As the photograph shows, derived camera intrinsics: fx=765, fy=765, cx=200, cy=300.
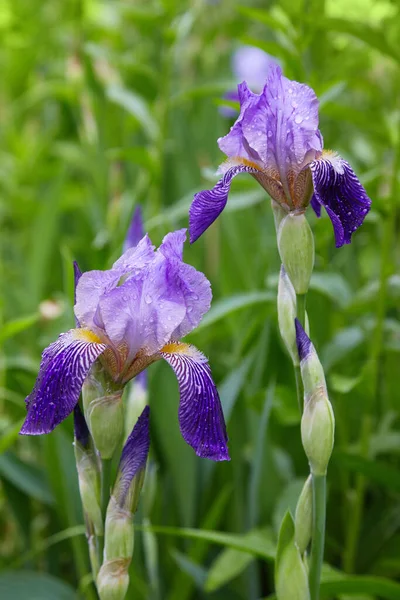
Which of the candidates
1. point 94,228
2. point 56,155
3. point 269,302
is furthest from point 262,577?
point 56,155

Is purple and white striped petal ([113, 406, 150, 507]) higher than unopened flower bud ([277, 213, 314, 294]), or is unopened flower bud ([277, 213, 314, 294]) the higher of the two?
unopened flower bud ([277, 213, 314, 294])

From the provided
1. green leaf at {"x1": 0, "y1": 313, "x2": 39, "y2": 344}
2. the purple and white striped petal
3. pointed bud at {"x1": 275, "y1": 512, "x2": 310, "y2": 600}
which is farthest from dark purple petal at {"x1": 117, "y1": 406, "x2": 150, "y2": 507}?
A: green leaf at {"x1": 0, "y1": 313, "x2": 39, "y2": 344}

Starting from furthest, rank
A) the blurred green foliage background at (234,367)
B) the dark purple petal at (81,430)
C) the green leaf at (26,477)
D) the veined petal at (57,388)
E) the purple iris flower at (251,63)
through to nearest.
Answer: the purple iris flower at (251,63)
the green leaf at (26,477)
the blurred green foliage background at (234,367)
the dark purple petal at (81,430)
the veined petal at (57,388)

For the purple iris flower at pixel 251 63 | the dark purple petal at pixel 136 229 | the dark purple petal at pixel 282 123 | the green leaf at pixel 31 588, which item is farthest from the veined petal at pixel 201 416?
the purple iris flower at pixel 251 63

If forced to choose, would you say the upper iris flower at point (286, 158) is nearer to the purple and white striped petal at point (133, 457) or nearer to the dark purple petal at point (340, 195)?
the dark purple petal at point (340, 195)

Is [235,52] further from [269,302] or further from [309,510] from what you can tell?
[309,510]

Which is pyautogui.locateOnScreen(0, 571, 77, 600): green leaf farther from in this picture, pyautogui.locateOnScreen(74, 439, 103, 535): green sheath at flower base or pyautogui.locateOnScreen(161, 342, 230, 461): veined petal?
pyautogui.locateOnScreen(161, 342, 230, 461): veined petal
